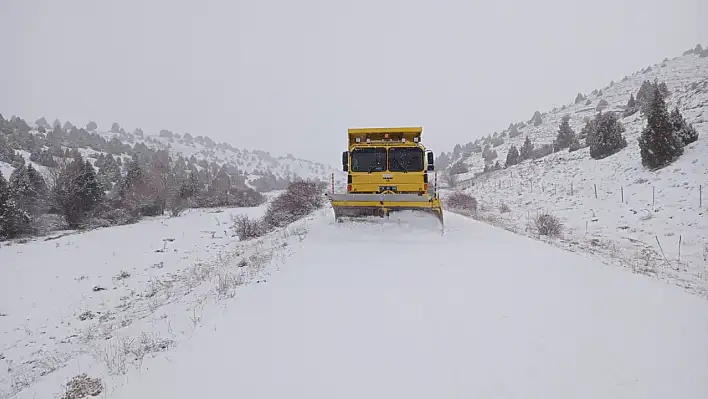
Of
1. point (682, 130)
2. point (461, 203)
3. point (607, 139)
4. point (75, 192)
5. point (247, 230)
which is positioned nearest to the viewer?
point (682, 130)

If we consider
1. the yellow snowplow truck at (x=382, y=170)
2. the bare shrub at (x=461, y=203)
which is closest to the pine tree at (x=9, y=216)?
the yellow snowplow truck at (x=382, y=170)

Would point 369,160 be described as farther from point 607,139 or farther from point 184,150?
point 184,150

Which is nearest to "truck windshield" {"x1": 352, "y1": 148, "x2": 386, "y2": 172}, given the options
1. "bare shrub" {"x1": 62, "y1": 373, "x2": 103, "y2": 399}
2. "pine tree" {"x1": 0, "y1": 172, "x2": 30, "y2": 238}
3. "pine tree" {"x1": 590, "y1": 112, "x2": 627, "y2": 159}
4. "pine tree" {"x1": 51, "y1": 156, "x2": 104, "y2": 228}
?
"bare shrub" {"x1": 62, "y1": 373, "x2": 103, "y2": 399}

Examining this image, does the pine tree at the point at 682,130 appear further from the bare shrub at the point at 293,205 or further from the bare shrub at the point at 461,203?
the bare shrub at the point at 293,205

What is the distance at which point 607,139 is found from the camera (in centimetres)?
2789

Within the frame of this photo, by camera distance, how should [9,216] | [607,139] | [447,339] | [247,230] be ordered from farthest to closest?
[607,139], [9,216], [247,230], [447,339]

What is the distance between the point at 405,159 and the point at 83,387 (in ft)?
33.6

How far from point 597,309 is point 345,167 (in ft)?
29.6

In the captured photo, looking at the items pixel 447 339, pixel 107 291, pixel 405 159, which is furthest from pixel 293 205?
pixel 447 339

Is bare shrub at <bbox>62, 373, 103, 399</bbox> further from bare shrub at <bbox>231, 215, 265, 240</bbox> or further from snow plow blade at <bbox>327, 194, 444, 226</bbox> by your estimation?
bare shrub at <bbox>231, 215, 265, 240</bbox>

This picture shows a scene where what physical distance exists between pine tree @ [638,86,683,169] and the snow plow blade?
52.1ft

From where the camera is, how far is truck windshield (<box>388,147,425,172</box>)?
12492 mm

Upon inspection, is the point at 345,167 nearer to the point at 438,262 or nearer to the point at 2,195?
the point at 438,262

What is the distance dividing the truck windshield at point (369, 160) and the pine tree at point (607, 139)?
75.6ft
